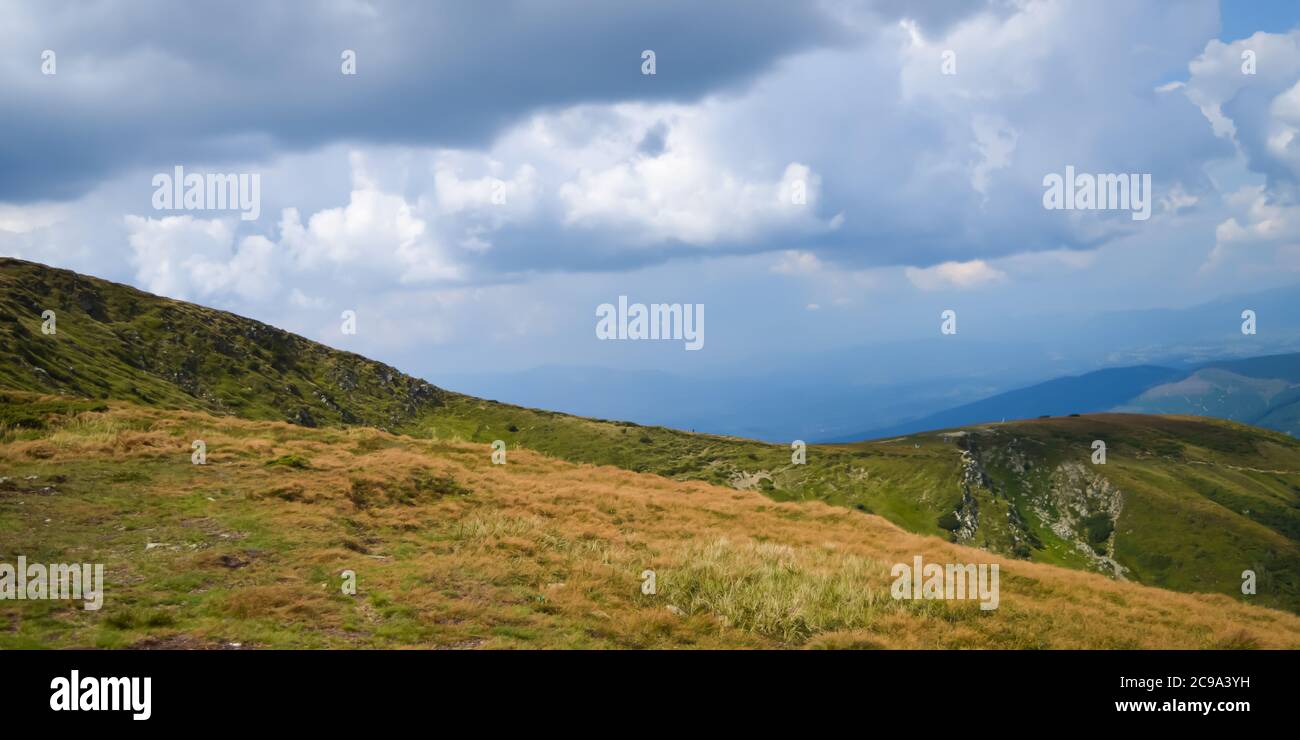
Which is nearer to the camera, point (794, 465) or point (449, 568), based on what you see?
point (449, 568)

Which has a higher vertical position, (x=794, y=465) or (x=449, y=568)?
(x=449, y=568)

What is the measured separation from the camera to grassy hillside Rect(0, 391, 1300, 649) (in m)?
18.4

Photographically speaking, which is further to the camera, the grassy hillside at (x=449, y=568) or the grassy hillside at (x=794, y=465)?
the grassy hillside at (x=794, y=465)

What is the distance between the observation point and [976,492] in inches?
7067

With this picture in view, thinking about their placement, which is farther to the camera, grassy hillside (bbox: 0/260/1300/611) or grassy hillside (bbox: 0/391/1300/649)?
grassy hillside (bbox: 0/260/1300/611)

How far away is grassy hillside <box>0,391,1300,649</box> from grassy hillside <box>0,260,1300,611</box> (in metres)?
90.6

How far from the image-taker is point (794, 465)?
17412 cm

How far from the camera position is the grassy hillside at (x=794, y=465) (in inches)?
5241

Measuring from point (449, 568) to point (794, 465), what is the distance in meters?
157

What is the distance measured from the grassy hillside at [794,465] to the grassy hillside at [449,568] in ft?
297

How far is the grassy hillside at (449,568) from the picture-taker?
723 inches
